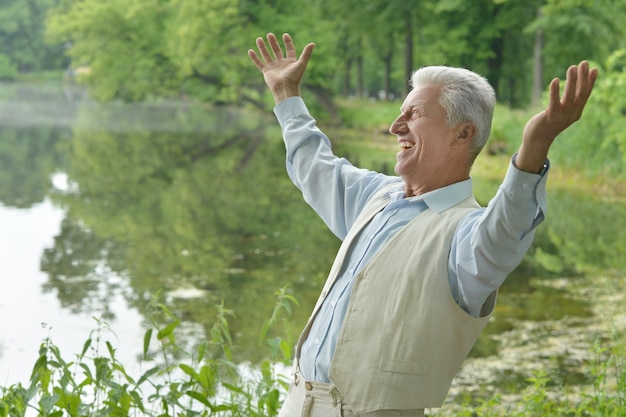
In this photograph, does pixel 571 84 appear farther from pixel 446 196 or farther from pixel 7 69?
pixel 7 69

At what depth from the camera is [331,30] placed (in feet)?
120

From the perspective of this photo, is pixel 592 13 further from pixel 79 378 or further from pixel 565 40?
pixel 79 378

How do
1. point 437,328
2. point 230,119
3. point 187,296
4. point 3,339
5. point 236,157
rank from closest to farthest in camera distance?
point 437,328 → point 3,339 → point 187,296 → point 236,157 → point 230,119

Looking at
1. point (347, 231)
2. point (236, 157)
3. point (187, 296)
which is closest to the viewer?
point (347, 231)

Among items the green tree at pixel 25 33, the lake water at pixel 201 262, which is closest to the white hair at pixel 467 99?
the lake water at pixel 201 262

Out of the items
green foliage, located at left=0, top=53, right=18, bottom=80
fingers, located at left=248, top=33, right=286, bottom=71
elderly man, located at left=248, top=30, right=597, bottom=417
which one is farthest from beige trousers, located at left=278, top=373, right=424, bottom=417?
green foliage, located at left=0, top=53, right=18, bottom=80

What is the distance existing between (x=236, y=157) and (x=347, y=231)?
20.3 m

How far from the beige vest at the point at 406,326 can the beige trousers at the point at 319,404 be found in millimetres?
33

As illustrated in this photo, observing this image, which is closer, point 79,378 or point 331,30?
point 79,378

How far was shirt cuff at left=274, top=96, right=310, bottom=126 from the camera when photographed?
2.80 metres

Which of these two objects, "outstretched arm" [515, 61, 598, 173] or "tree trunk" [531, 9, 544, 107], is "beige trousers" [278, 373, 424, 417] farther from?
Result: "tree trunk" [531, 9, 544, 107]

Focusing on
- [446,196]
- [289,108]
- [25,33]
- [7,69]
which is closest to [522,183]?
[446,196]

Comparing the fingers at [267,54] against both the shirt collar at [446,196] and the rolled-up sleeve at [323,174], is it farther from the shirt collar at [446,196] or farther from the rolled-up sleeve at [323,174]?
the shirt collar at [446,196]

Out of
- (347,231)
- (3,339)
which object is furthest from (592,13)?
(347,231)
